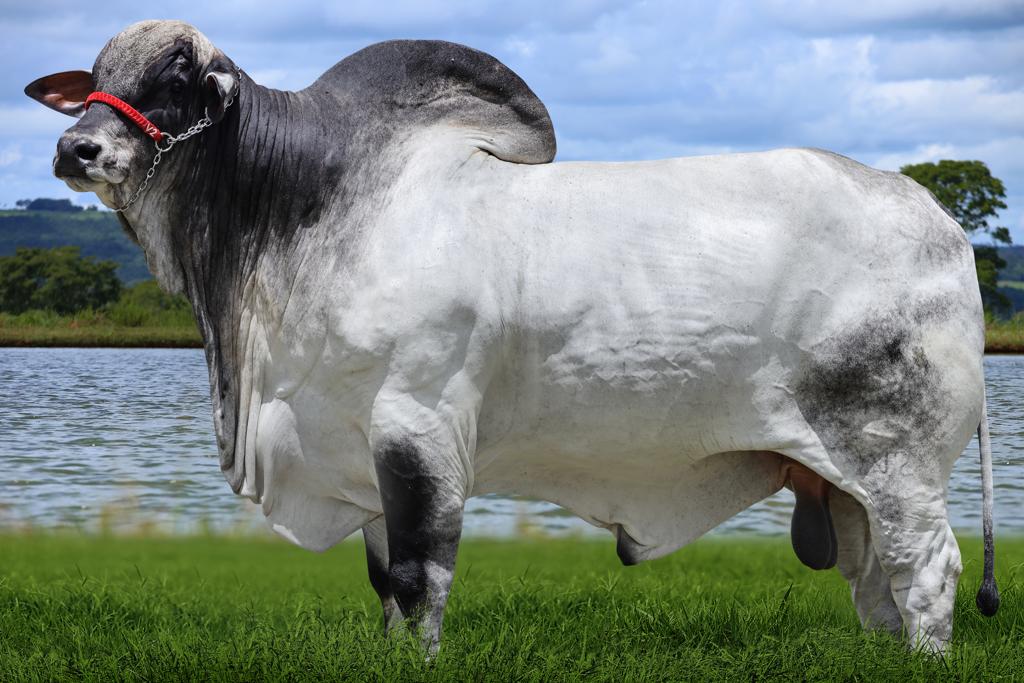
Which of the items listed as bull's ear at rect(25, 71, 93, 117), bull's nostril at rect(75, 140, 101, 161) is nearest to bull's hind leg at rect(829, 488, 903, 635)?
bull's nostril at rect(75, 140, 101, 161)

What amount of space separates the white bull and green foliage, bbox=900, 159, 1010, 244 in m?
26.4

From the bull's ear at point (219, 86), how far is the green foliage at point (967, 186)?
26918 millimetres

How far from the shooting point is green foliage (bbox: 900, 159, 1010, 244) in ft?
96.1

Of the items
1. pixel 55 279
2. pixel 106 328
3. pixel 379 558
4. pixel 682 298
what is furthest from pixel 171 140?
pixel 55 279

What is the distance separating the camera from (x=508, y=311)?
12.8ft

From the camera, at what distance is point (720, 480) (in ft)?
14.3

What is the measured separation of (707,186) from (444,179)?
883 millimetres

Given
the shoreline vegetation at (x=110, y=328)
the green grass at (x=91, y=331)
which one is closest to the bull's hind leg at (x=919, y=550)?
the shoreline vegetation at (x=110, y=328)

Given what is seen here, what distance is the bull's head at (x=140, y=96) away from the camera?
3.95m

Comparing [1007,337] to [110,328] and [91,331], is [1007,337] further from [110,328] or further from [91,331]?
[110,328]

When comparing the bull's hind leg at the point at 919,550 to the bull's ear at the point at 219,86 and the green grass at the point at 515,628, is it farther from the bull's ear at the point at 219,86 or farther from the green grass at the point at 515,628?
the bull's ear at the point at 219,86

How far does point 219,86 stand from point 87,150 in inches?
18.4

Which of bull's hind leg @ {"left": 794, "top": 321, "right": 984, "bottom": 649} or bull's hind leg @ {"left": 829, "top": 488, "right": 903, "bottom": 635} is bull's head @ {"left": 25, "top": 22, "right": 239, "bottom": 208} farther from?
bull's hind leg @ {"left": 829, "top": 488, "right": 903, "bottom": 635}

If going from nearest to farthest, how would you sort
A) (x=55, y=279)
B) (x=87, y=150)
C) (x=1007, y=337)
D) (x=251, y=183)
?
(x=87, y=150), (x=251, y=183), (x=1007, y=337), (x=55, y=279)
